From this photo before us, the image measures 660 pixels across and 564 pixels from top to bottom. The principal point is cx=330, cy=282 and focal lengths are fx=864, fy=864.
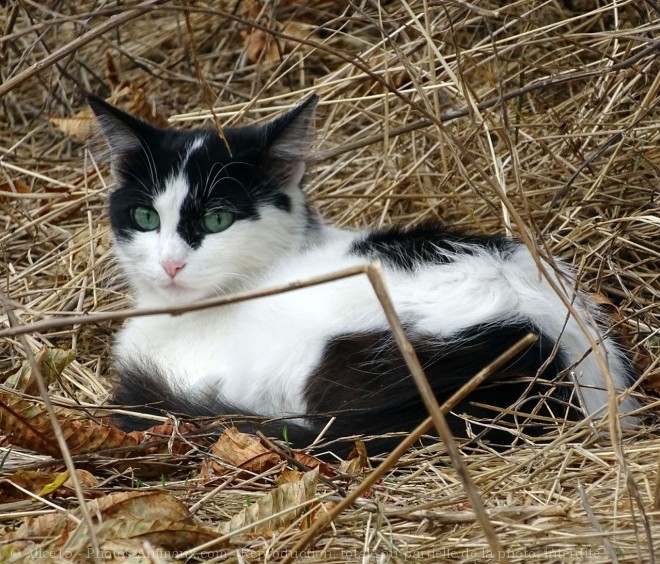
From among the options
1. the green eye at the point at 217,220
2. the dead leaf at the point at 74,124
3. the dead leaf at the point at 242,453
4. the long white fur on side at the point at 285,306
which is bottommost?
the dead leaf at the point at 242,453

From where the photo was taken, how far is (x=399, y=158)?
384 centimetres

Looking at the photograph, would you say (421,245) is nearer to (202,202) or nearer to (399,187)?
(202,202)

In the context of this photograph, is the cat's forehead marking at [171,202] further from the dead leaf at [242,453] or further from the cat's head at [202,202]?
the dead leaf at [242,453]

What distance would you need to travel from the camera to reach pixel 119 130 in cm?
285

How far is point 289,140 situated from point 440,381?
3.54ft

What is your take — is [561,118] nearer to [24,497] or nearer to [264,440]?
[264,440]

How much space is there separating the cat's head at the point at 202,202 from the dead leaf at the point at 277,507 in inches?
41.6

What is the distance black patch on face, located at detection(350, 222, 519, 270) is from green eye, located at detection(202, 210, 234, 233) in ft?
1.33

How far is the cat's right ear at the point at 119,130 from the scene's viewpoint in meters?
2.81

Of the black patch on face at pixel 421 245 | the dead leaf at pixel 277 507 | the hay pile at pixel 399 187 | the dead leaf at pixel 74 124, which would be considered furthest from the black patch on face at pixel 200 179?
the dead leaf at pixel 74 124

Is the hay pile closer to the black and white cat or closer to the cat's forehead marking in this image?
the black and white cat

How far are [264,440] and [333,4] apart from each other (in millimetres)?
3210

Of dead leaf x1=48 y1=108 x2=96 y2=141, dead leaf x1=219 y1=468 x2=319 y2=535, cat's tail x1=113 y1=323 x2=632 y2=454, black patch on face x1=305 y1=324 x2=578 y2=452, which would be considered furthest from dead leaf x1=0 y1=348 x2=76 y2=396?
dead leaf x1=48 y1=108 x2=96 y2=141

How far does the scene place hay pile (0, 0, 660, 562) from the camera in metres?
1.64
